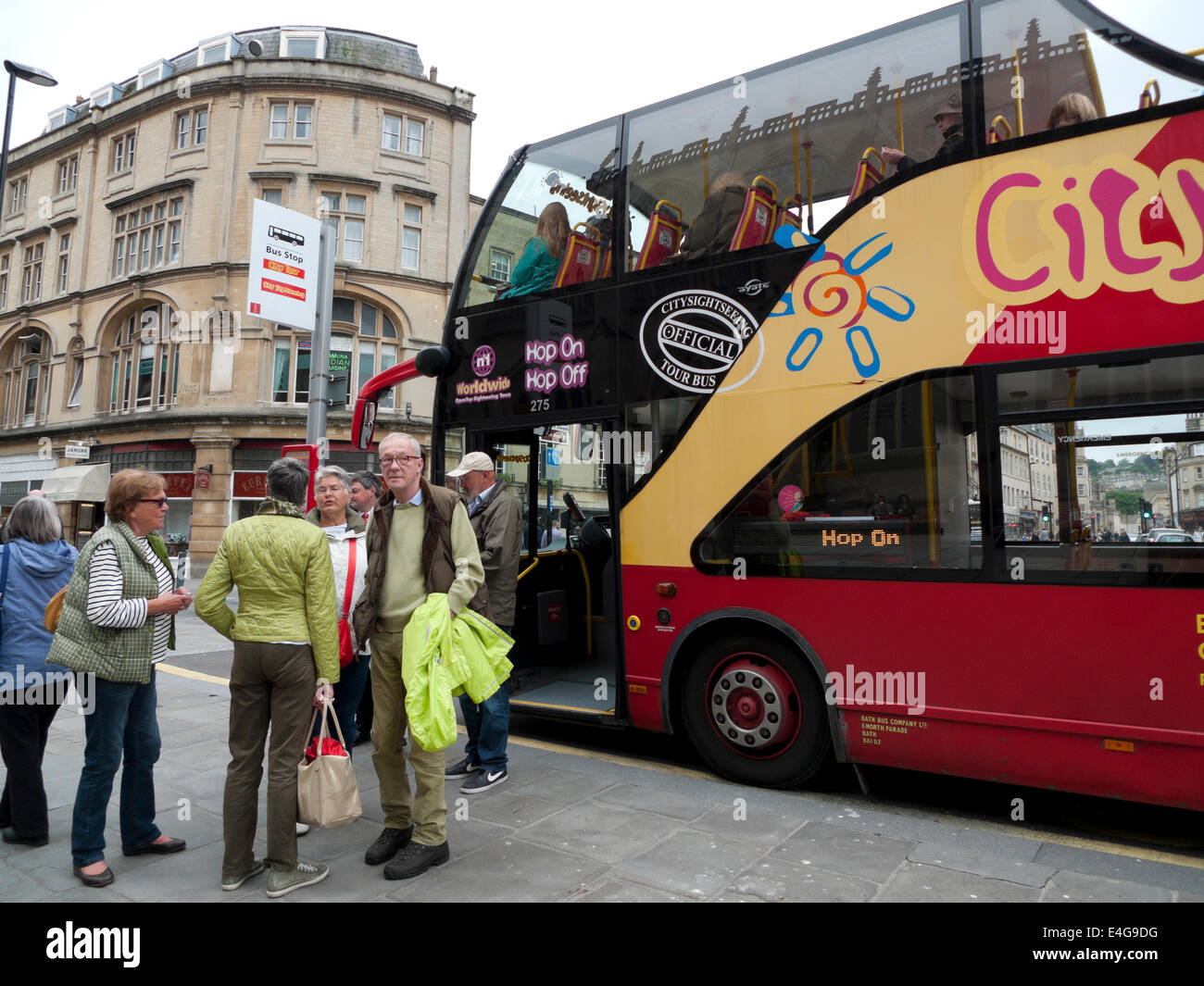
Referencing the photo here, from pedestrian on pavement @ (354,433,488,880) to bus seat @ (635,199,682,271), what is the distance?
2.27m

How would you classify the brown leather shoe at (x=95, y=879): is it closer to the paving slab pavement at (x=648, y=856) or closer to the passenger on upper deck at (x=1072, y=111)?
the paving slab pavement at (x=648, y=856)

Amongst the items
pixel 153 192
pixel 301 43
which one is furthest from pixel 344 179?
pixel 153 192

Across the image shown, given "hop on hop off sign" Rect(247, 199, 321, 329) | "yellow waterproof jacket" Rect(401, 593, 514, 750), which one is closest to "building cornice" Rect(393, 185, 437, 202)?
"hop on hop off sign" Rect(247, 199, 321, 329)

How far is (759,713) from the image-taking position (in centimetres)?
466

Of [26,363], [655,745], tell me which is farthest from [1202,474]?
[26,363]

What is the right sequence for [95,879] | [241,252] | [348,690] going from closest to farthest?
1. [95,879]
2. [348,690]
3. [241,252]

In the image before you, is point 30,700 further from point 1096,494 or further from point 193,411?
point 193,411

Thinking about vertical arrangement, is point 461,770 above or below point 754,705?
below

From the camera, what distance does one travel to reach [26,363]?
3162 cm

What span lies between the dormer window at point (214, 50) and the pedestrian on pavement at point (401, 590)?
3008 centimetres

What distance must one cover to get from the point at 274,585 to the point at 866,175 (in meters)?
3.81

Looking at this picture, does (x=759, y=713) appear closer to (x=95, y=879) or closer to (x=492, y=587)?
(x=492, y=587)

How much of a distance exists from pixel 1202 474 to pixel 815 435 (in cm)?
176
